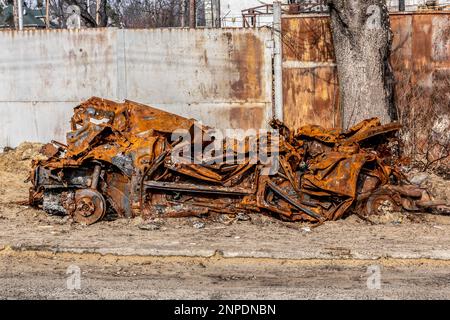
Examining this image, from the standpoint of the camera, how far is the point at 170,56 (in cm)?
1298

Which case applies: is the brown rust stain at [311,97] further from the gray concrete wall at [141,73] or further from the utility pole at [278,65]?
the gray concrete wall at [141,73]

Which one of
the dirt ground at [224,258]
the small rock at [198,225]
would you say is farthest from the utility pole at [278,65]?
the small rock at [198,225]

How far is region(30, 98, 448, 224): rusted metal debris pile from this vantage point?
9.59 meters

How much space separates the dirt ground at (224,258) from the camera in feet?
23.4

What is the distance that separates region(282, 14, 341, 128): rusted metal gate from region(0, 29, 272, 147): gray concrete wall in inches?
14.1

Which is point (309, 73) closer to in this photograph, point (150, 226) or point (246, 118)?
point (246, 118)

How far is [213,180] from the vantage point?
9617mm

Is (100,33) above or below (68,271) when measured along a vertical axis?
above

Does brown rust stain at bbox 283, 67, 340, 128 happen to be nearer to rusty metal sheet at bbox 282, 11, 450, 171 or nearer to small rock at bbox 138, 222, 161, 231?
rusty metal sheet at bbox 282, 11, 450, 171

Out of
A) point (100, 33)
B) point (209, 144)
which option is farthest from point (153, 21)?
point (209, 144)

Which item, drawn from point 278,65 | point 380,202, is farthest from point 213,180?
point 278,65

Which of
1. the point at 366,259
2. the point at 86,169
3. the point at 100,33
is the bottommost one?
the point at 366,259

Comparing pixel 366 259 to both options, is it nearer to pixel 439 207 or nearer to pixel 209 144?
pixel 439 207

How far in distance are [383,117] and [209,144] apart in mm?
3236
